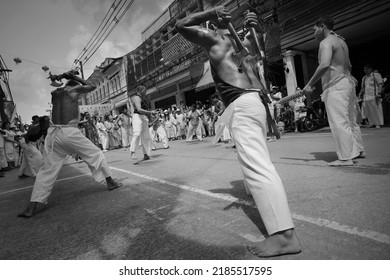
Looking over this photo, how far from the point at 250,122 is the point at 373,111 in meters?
8.91

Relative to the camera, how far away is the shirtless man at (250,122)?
1.76 metres

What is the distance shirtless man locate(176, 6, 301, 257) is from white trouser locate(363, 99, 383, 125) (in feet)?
27.6

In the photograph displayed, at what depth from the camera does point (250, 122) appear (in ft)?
6.70

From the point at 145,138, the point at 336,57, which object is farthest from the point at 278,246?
the point at 145,138

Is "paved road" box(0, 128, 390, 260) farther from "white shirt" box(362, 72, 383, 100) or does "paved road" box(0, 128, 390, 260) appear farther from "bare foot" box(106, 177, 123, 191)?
"white shirt" box(362, 72, 383, 100)

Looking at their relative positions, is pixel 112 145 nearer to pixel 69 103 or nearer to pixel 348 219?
pixel 69 103

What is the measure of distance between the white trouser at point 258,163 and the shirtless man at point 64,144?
106 inches

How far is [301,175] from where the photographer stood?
3.59 m

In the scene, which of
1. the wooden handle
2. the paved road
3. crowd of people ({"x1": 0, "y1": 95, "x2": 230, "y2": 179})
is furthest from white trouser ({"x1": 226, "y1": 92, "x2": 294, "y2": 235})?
crowd of people ({"x1": 0, "y1": 95, "x2": 230, "y2": 179})

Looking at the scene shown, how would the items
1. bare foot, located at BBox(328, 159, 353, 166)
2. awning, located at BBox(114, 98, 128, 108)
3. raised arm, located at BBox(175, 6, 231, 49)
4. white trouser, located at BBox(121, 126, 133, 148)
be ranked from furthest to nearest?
awning, located at BBox(114, 98, 128, 108), white trouser, located at BBox(121, 126, 133, 148), bare foot, located at BBox(328, 159, 353, 166), raised arm, located at BBox(175, 6, 231, 49)

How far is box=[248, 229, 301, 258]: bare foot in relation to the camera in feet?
5.56

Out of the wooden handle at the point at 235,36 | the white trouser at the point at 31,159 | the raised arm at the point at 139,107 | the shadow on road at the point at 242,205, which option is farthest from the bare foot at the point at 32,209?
the white trouser at the point at 31,159

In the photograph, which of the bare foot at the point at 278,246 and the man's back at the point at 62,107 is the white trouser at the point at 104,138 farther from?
the bare foot at the point at 278,246

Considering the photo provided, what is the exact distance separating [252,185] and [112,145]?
1725cm
